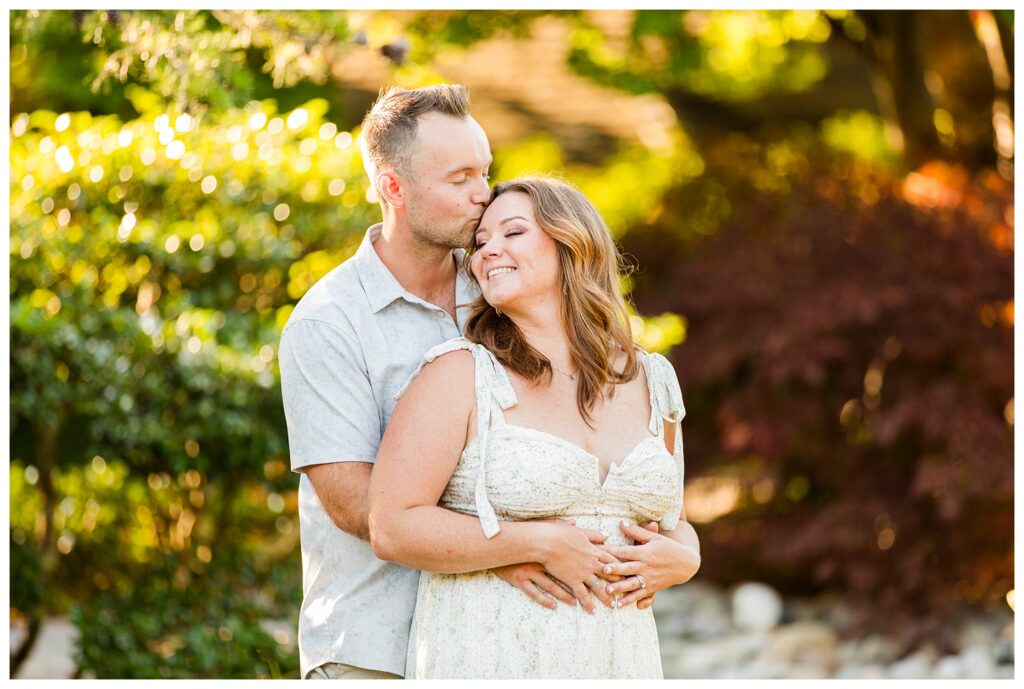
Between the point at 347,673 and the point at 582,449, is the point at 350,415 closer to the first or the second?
the point at 582,449

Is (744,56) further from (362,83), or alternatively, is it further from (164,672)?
(164,672)

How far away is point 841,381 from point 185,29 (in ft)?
13.5

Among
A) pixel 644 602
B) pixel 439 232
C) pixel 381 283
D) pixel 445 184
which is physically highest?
pixel 445 184

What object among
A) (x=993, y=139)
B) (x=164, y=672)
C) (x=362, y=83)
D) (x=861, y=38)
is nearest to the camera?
(x=164, y=672)

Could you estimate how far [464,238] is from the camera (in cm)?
261

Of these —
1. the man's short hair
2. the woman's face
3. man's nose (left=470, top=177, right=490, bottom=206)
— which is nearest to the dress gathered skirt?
the woman's face

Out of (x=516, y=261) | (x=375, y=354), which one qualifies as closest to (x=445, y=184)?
Result: (x=516, y=261)

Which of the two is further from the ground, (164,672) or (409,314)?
(409,314)

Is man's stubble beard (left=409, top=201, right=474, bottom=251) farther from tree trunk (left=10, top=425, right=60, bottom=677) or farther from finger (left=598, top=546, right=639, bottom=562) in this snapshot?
tree trunk (left=10, top=425, right=60, bottom=677)

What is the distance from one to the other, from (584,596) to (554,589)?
65 mm

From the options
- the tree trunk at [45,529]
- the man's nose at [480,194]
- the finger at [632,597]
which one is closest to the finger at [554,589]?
the finger at [632,597]

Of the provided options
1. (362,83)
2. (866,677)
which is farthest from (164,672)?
(362,83)

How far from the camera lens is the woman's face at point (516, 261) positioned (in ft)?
7.99

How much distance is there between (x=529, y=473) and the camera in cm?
231
